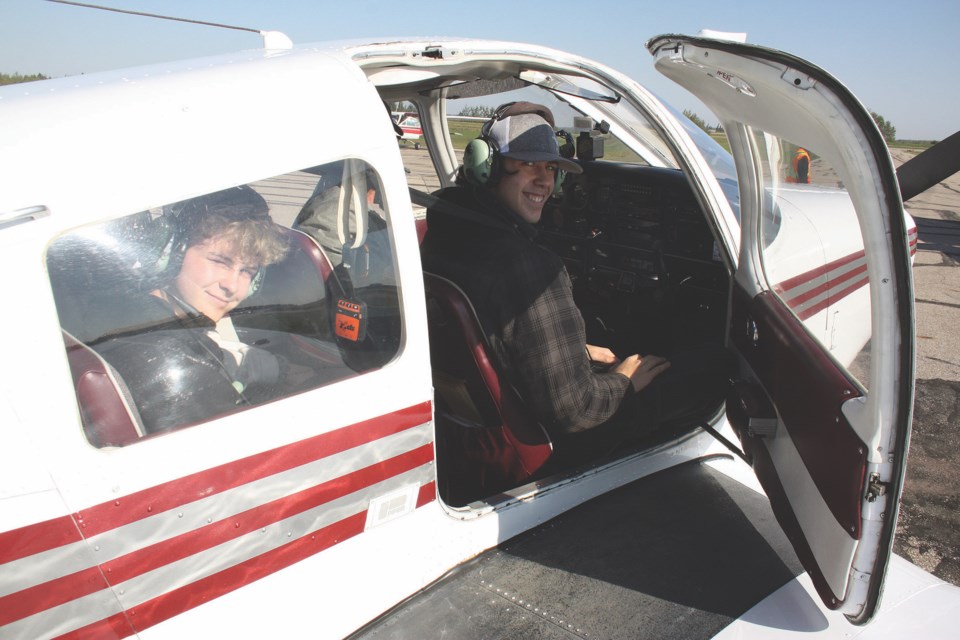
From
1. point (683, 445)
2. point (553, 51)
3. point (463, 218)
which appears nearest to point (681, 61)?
point (553, 51)

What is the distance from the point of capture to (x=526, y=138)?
2.24m

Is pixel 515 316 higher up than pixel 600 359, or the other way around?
pixel 515 316

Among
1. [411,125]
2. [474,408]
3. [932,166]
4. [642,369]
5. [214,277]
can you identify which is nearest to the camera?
[214,277]

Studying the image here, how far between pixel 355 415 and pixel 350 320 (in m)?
0.23

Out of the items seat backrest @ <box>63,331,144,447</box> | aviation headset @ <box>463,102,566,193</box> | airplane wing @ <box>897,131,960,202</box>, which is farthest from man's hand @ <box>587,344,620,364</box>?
seat backrest @ <box>63,331,144,447</box>

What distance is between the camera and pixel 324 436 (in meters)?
1.49

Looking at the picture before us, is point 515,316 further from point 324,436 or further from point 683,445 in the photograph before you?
point 683,445

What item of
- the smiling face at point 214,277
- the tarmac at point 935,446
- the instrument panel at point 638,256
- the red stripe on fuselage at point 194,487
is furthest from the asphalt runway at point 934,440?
the red stripe on fuselage at point 194,487

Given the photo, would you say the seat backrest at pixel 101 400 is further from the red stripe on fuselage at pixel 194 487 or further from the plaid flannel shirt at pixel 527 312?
the plaid flannel shirt at pixel 527 312

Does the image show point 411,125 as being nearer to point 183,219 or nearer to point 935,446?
point 183,219

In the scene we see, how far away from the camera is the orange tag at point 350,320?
159 cm

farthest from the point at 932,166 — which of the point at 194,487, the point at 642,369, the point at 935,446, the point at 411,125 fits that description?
the point at 411,125

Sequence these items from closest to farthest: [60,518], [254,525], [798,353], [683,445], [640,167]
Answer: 1. [60,518]
2. [254,525]
3. [798,353]
4. [683,445]
5. [640,167]

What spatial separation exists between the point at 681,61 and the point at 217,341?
1.33 meters
